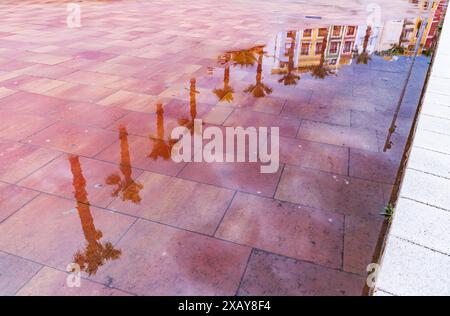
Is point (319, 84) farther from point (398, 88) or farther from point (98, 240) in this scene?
point (98, 240)

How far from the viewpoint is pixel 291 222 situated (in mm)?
3414

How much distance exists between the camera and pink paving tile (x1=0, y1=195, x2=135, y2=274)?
117 inches

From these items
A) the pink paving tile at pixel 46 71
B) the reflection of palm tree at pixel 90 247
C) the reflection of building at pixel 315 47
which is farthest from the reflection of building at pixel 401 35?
the reflection of palm tree at pixel 90 247

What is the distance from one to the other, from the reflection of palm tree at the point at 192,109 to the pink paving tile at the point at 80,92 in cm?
159

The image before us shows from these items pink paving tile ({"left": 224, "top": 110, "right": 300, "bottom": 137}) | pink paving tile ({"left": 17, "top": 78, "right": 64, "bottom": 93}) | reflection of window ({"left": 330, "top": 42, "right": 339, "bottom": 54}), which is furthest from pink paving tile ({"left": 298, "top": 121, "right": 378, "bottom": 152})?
reflection of window ({"left": 330, "top": 42, "right": 339, "bottom": 54})

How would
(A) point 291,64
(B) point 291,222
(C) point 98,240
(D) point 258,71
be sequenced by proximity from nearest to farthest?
(C) point 98,240 < (B) point 291,222 < (D) point 258,71 < (A) point 291,64

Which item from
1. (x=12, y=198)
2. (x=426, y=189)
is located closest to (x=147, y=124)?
(x=12, y=198)

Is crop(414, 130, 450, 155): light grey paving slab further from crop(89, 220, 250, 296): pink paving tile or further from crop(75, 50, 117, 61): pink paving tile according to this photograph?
crop(75, 50, 117, 61): pink paving tile

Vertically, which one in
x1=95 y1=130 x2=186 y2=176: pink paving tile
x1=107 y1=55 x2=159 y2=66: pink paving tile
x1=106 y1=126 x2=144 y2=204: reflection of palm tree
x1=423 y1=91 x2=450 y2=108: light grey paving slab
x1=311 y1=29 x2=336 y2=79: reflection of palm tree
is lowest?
x1=106 y1=126 x2=144 y2=204: reflection of palm tree

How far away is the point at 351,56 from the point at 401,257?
330 inches

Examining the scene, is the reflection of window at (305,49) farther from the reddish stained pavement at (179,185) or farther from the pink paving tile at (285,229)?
the pink paving tile at (285,229)

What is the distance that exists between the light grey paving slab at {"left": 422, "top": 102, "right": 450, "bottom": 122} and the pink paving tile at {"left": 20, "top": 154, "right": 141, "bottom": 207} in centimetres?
499

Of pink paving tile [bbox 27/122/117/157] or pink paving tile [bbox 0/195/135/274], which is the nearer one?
pink paving tile [bbox 0/195/135/274]
